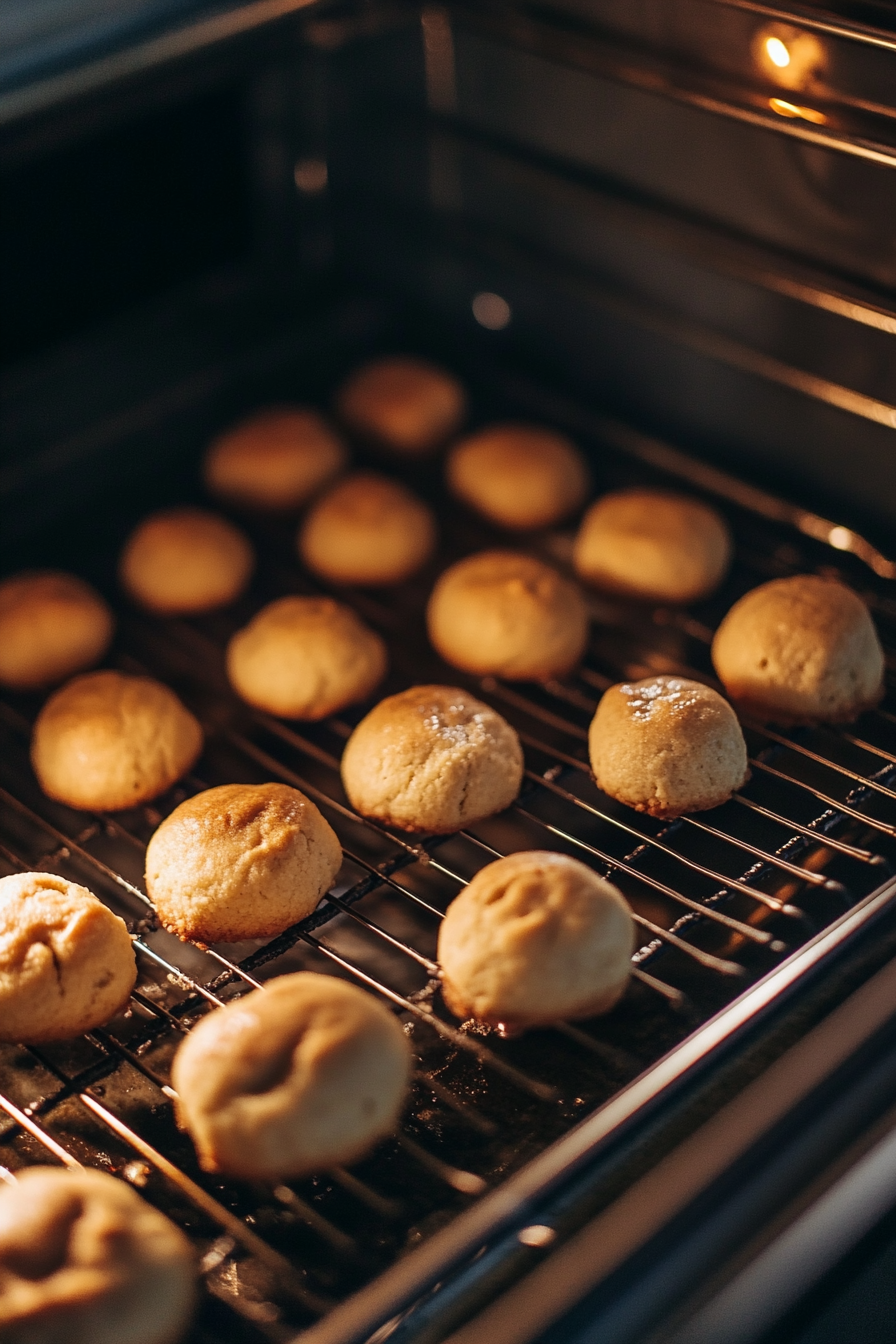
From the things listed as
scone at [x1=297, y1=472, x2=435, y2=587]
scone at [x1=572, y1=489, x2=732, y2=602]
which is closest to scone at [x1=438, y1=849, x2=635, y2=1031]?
scone at [x1=572, y1=489, x2=732, y2=602]

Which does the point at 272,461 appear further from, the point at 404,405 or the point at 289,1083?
the point at 289,1083

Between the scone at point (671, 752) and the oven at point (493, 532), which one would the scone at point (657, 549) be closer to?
the oven at point (493, 532)

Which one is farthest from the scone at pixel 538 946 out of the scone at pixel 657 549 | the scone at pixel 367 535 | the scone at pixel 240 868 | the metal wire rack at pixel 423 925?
the scone at pixel 367 535

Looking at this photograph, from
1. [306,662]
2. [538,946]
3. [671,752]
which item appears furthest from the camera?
[306,662]

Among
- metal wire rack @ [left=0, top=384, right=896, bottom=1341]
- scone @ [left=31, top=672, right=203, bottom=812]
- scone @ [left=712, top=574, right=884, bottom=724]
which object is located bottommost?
metal wire rack @ [left=0, top=384, right=896, bottom=1341]

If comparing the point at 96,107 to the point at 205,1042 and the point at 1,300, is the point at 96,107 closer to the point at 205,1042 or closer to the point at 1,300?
the point at 1,300

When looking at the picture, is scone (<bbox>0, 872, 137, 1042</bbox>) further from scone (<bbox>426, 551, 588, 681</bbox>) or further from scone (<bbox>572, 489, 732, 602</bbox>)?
Answer: scone (<bbox>572, 489, 732, 602</bbox>)

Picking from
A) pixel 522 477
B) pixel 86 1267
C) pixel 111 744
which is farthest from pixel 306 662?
pixel 86 1267
